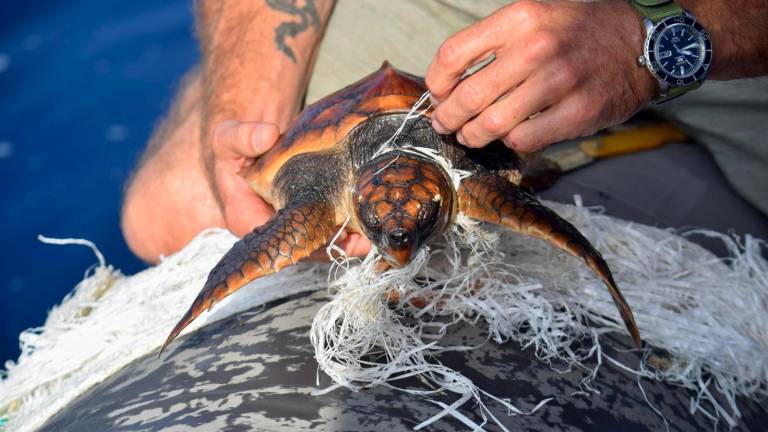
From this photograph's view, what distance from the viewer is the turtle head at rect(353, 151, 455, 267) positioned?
876 mm

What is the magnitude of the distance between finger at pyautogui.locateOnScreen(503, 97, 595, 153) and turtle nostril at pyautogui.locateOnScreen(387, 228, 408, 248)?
0.66ft

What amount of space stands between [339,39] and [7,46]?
90.0 inches

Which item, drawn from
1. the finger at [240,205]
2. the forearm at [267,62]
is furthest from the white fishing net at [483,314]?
the forearm at [267,62]

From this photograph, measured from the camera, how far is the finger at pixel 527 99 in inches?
33.5

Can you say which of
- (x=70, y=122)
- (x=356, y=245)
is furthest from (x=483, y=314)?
(x=70, y=122)

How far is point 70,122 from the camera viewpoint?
3.02 meters

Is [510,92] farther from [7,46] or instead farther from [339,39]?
[7,46]

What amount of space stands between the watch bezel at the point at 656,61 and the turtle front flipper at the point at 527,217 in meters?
0.26

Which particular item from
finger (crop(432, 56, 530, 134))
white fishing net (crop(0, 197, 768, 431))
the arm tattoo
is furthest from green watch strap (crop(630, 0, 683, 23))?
the arm tattoo

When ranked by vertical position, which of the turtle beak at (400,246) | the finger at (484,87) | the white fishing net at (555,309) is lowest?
the white fishing net at (555,309)

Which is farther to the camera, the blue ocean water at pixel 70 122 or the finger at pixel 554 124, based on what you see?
the blue ocean water at pixel 70 122

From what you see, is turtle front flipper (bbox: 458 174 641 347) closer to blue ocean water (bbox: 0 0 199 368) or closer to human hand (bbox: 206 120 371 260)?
human hand (bbox: 206 120 371 260)

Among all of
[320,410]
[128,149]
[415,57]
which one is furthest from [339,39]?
[128,149]

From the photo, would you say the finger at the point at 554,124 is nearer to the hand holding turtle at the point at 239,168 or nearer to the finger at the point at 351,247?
the finger at the point at 351,247
